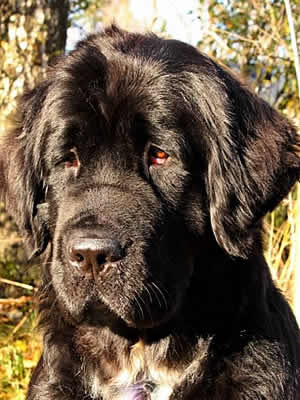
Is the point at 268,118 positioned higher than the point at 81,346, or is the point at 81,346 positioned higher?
the point at 268,118

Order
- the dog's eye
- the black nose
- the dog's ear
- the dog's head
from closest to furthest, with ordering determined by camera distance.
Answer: the black nose, the dog's head, the dog's eye, the dog's ear

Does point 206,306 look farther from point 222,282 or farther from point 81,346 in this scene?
point 81,346

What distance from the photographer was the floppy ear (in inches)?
134

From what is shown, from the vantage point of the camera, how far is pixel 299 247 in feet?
18.3

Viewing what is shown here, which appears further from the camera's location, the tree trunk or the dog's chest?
the tree trunk

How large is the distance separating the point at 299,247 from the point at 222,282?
223 centimetres

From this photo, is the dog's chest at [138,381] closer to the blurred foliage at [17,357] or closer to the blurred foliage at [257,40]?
the blurred foliage at [17,357]

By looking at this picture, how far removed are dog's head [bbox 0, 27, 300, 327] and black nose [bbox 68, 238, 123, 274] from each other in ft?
0.23

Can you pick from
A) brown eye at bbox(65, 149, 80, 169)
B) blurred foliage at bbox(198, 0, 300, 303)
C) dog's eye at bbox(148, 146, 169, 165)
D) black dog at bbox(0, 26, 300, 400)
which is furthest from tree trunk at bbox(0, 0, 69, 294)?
dog's eye at bbox(148, 146, 169, 165)

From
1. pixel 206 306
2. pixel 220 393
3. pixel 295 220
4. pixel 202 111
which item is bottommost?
pixel 295 220

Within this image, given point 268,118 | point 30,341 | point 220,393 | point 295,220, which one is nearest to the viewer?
point 220,393

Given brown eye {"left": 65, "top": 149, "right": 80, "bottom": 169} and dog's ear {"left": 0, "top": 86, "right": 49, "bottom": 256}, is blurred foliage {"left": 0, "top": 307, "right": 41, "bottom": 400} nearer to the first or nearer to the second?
dog's ear {"left": 0, "top": 86, "right": 49, "bottom": 256}

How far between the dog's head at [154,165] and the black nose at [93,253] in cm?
7

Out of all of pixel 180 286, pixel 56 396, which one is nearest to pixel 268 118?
pixel 180 286
